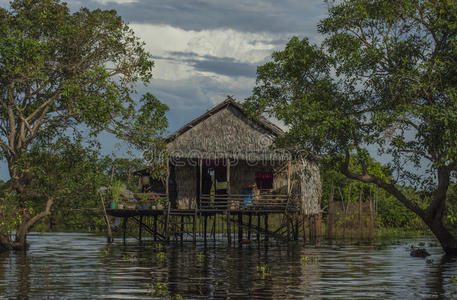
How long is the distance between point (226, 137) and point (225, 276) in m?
13.7

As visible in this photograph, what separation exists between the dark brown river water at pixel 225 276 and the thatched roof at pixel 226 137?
19.8 ft

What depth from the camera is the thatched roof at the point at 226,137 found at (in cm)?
2677

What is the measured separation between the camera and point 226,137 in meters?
27.4

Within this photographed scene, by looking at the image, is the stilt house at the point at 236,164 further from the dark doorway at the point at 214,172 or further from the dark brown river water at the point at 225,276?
the dark brown river water at the point at 225,276

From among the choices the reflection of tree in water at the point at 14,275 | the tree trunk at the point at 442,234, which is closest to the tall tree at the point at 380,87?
the tree trunk at the point at 442,234

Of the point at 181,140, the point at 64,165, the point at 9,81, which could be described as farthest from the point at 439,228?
the point at 9,81

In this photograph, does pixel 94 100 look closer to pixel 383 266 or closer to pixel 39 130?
pixel 39 130

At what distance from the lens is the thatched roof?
26.8 m

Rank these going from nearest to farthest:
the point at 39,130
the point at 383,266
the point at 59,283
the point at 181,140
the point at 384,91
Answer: the point at 59,283 → the point at 383,266 → the point at 384,91 → the point at 39,130 → the point at 181,140

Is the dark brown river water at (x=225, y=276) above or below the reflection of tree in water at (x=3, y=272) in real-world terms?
below

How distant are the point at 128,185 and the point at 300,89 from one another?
23.5 meters

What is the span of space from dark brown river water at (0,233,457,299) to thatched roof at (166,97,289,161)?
Result: 6.03 m

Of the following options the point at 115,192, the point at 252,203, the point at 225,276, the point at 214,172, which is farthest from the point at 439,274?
the point at 214,172

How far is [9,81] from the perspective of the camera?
2128cm
